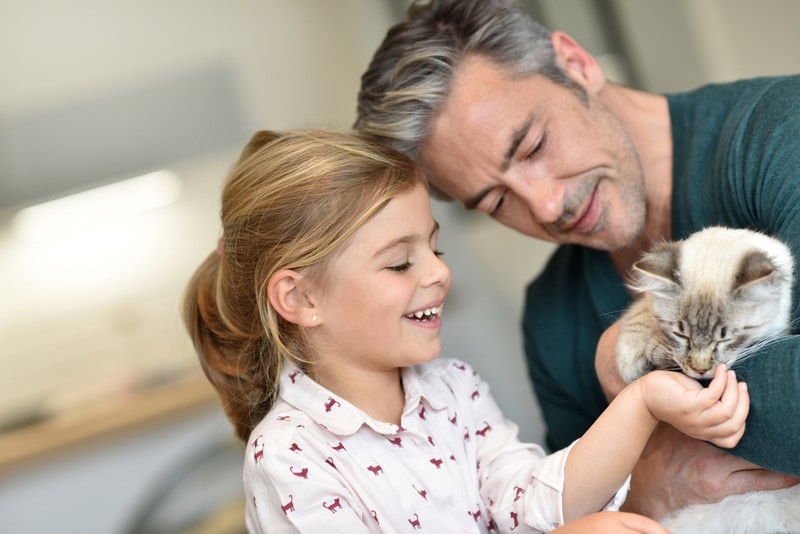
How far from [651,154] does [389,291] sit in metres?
0.80

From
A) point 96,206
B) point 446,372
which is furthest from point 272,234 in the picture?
point 96,206

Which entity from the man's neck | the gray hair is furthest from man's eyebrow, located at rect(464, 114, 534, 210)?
the man's neck

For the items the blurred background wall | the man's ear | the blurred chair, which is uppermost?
the man's ear

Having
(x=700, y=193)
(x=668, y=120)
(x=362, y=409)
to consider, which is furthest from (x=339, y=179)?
Answer: (x=668, y=120)

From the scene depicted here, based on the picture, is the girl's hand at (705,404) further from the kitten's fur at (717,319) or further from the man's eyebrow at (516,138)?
the man's eyebrow at (516,138)

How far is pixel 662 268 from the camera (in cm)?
136

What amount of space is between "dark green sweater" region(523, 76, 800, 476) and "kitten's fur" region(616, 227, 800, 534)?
0.05 metres

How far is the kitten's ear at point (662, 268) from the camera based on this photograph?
134 cm

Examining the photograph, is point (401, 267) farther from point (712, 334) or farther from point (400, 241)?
point (712, 334)

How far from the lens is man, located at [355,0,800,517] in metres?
1.48

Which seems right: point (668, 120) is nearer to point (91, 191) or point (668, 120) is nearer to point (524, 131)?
point (524, 131)

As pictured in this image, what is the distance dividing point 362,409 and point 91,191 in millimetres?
2357

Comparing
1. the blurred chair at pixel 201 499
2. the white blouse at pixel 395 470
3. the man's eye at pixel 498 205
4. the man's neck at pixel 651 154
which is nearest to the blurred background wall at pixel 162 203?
the blurred chair at pixel 201 499

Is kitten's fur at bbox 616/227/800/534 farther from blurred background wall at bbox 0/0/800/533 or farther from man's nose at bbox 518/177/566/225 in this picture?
blurred background wall at bbox 0/0/800/533
